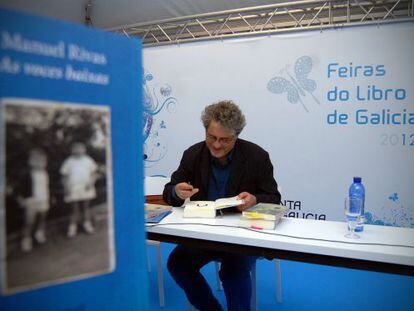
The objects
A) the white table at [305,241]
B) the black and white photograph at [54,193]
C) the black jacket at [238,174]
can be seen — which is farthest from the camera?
the black jacket at [238,174]

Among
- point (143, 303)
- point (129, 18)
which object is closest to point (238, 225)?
point (143, 303)

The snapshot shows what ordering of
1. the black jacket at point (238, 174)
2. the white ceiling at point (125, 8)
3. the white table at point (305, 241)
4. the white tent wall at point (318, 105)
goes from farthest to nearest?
the white ceiling at point (125, 8) < the white tent wall at point (318, 105) < the black jacket at point (238, 174) < the white table at point (305, 241)

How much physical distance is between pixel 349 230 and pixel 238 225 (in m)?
0.52

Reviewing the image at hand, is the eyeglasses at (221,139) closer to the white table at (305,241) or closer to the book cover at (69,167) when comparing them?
the white table at (305,241)

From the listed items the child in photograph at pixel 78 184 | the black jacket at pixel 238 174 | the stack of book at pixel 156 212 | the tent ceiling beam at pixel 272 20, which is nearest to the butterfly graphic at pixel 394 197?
the tent ceiling beam at pixel 272 20

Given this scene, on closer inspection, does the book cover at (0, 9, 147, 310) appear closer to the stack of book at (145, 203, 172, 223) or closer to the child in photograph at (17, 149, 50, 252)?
the child in photograph at (17, 149, 50, 252)

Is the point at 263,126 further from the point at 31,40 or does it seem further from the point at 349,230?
the point at 31,40

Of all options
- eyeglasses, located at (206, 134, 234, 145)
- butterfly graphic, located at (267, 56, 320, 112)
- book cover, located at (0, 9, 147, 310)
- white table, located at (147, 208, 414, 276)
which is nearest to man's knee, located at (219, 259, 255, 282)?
white table, located at (147, 208, 414, 276)

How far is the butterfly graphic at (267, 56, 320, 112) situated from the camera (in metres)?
3.73

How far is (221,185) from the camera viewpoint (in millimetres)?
2121

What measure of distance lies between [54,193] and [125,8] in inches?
176

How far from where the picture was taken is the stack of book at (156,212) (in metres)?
1.82

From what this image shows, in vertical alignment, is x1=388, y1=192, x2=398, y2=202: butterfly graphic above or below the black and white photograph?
below

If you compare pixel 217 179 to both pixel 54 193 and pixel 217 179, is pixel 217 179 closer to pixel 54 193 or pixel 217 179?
pixel 217 179
